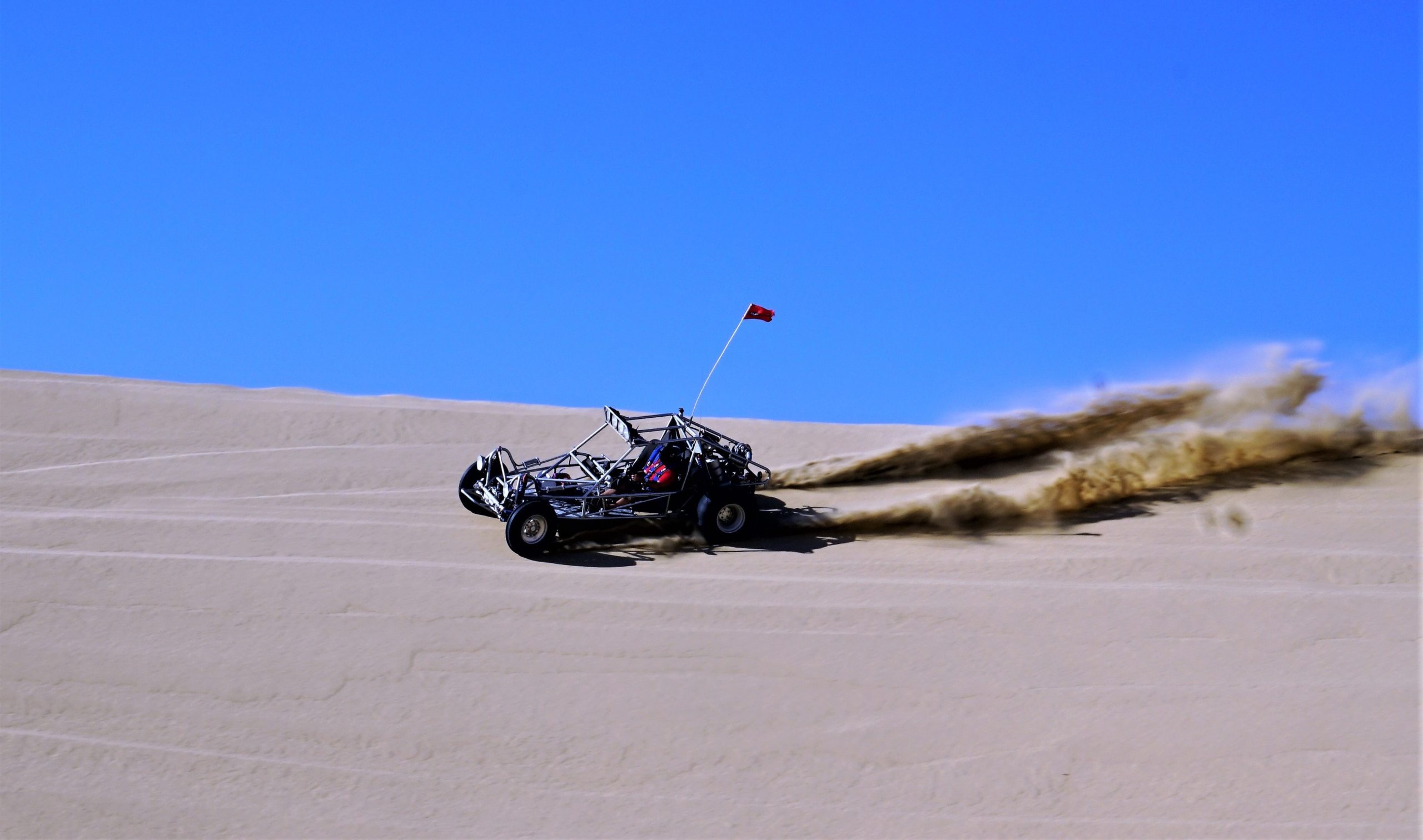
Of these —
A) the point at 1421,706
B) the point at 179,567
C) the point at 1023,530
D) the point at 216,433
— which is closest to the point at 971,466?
the point at 1023,530

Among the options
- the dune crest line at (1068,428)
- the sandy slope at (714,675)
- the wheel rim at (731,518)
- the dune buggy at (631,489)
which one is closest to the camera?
the sandy slope at (714,675)

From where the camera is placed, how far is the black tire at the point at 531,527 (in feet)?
46.7

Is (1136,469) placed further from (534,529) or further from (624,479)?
(534,529)

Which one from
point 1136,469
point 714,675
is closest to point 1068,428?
point 1136,469

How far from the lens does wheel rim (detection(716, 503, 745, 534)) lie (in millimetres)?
14914

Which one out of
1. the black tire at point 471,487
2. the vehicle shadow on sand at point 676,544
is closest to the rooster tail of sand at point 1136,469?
the vehicle shadow on sand at point 676,544

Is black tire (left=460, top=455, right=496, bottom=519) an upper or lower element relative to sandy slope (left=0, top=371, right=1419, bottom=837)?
upper

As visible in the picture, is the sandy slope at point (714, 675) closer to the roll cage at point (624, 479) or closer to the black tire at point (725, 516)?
the black tire at point (725, 516)

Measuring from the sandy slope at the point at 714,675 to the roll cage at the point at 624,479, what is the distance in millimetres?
566

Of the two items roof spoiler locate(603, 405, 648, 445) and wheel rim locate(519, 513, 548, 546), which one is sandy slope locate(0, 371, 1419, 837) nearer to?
wheel rim locate(519, 513, 548, 546)

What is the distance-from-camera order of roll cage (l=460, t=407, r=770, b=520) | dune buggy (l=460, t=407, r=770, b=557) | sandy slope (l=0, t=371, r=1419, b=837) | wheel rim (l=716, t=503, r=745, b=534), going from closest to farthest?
sandy slope (l=0, t=371, r=1419, b=837) → dune buggy (l=460, t=407, r=770, b=557) → roll cage (l=460, t=407, r=770, b=520) → wheel rim (l=716, t=503, r=745, b=534)

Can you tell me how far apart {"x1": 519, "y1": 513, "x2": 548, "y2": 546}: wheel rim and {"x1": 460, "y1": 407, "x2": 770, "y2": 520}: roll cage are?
18cm

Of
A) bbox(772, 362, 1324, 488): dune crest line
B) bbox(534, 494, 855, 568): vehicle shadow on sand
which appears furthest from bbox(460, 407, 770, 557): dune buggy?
bbox(772, 362, 1324, 488): dune crest line

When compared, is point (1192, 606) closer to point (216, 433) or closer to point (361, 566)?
point (361, 566)
